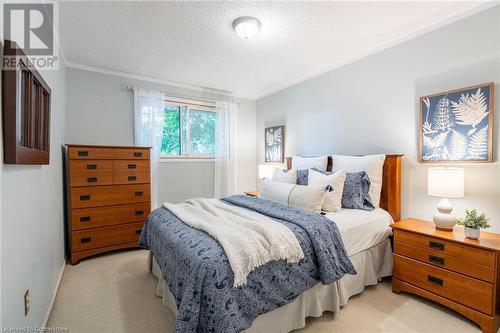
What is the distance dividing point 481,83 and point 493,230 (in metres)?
1.22

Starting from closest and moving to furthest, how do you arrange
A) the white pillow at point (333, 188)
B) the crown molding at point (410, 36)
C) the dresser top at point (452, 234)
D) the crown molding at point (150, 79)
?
the dresser top at point (452, 234) < the crown molding at point (410, 36) < the white pillow at point (333, 188) < the crown molding at point (150, 79)

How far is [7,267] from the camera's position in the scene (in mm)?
1072

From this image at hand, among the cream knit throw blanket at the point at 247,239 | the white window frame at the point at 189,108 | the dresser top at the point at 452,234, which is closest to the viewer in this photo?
the cream knit throw blanket at the point at 247,239

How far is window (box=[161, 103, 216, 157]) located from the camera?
3.99 meters

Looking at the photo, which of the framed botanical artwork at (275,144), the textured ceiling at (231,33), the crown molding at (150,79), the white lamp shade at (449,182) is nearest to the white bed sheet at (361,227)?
the white lamp shade at (449,182)

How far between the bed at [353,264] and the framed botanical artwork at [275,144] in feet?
6.02

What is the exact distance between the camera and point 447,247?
71.6 inches

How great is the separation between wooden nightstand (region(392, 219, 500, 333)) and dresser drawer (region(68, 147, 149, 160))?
9.92 feet

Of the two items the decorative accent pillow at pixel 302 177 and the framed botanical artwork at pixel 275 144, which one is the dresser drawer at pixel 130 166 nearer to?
the decorative accent pillow at pixel 302 177

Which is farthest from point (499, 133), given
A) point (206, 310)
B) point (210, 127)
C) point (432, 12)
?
point (210, 127)

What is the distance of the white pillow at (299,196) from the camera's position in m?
2.26

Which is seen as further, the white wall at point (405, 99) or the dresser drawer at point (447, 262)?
the white wall at point (405, 99)

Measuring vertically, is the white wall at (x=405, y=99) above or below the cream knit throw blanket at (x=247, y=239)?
above

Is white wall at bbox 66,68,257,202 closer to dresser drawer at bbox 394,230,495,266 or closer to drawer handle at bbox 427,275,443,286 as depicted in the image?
dresser drawer at bbox 394,230,495,266
